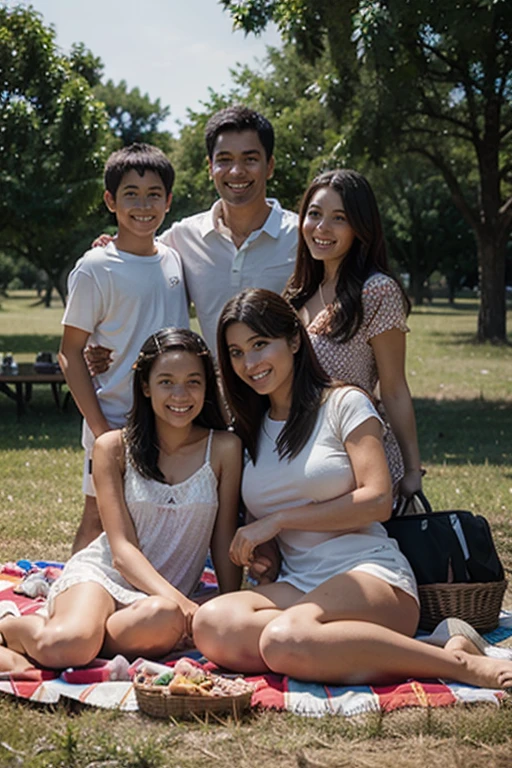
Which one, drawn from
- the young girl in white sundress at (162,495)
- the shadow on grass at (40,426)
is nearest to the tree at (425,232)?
the shadow on grass at (40,426)

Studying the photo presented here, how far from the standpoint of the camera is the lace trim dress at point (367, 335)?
171 inches

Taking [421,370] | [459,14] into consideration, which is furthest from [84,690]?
[421,370]

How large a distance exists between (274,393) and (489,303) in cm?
1797

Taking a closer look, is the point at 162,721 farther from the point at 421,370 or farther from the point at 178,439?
the point at 421,370

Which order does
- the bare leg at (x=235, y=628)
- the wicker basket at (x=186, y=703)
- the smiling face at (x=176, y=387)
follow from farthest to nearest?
1. the smiling face at (x=176, y=387)
2. the bare leg at (x=235, y=628)
3. the wicker basket at (x=186, y=703)

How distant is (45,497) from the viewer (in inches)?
305

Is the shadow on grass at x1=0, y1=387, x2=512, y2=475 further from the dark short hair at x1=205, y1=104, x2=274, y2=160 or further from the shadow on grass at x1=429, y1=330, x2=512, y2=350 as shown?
the shadow on grass at x1=429, y1=330, x2=512, y2=350

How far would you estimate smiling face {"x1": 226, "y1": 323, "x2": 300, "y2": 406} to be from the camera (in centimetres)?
396

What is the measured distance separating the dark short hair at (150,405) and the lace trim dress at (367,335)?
0.49 metres

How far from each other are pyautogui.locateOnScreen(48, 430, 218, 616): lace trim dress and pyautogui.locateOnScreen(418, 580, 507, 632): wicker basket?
95 centimetres

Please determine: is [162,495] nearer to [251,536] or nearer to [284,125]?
[251,536]

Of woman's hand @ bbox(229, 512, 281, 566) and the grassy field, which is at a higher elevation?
woman's hand @ bbox(229, 512, 281, 566)

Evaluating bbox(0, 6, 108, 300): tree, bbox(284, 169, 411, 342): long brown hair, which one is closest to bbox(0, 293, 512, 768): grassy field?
Result: bbox(284, 169, 411, 342): long brown hair

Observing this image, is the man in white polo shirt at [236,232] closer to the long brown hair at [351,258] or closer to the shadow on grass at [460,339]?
the long brown hair at [351,258]
